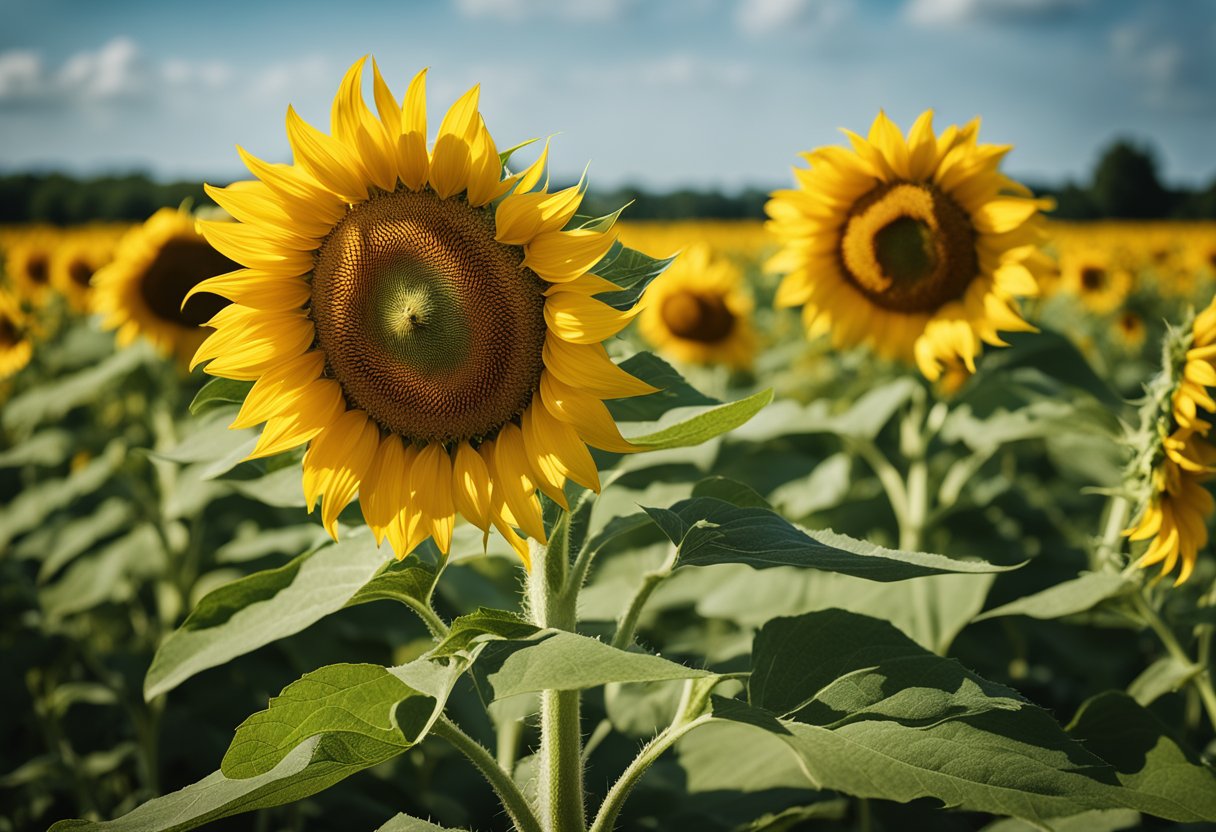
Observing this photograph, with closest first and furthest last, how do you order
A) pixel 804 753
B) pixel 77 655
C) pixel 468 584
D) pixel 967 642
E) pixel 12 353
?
pixel 804 753
pixel 468 584
pixel 967 642
pixel 77 655
pixel 12 353

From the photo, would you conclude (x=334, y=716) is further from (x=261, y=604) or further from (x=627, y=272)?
(x=627, y=272)

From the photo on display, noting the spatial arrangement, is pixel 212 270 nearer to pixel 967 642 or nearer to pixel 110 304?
pixel 110 304

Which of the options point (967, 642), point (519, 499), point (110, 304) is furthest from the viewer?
point (110, 304)

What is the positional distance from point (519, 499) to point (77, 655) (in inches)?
125

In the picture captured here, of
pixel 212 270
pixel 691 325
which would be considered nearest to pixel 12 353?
pixel 212 270

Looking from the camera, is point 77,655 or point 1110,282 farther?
point 1110,282

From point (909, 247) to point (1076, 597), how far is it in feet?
4.62

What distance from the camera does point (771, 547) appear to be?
4.53 feet

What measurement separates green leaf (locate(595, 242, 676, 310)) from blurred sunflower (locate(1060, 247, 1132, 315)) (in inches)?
300

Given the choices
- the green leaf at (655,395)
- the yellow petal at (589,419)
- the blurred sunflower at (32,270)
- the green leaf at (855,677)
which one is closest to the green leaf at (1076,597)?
the green leaf at (855,677)

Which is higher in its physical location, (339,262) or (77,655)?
(339,262)

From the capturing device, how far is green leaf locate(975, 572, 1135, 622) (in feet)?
6.39

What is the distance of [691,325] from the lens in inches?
232

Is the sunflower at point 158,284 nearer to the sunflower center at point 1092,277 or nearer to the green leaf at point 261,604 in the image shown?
the green leaf at point 261,604
